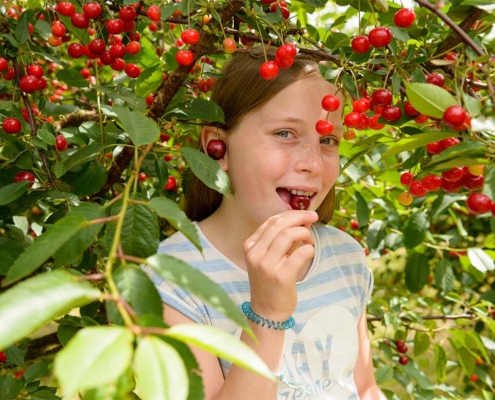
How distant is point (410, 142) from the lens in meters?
0.91

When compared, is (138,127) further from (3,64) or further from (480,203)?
(3,64)

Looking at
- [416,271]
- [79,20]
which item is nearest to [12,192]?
[79,20]

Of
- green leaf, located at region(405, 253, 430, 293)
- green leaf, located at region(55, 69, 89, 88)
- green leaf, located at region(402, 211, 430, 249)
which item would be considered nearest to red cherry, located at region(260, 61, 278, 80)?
green leaf, located at region(55, 69, 89, 88)

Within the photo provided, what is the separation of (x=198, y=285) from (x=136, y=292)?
102 millimetres

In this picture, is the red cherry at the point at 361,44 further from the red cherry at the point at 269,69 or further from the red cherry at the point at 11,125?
the red cherry at the point at 11,125

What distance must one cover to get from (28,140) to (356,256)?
1.06 m

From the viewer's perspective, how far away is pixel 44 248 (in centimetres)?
64

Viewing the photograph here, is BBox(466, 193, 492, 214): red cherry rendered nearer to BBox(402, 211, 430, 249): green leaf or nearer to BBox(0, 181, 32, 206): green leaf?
BBox(0, 181, 32, 206): green leaf

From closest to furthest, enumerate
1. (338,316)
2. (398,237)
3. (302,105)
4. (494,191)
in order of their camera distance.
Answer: (494,191) < (302,105) < (338,316) < (398,237)

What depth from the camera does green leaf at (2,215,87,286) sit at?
627mm

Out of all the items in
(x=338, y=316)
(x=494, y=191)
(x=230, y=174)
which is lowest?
(x=338, y=316)

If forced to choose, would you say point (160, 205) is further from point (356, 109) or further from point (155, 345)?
point (356, 109)

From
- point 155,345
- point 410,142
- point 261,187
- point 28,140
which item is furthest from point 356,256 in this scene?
point 155,345

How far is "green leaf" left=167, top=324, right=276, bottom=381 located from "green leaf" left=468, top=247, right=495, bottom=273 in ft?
6.42
